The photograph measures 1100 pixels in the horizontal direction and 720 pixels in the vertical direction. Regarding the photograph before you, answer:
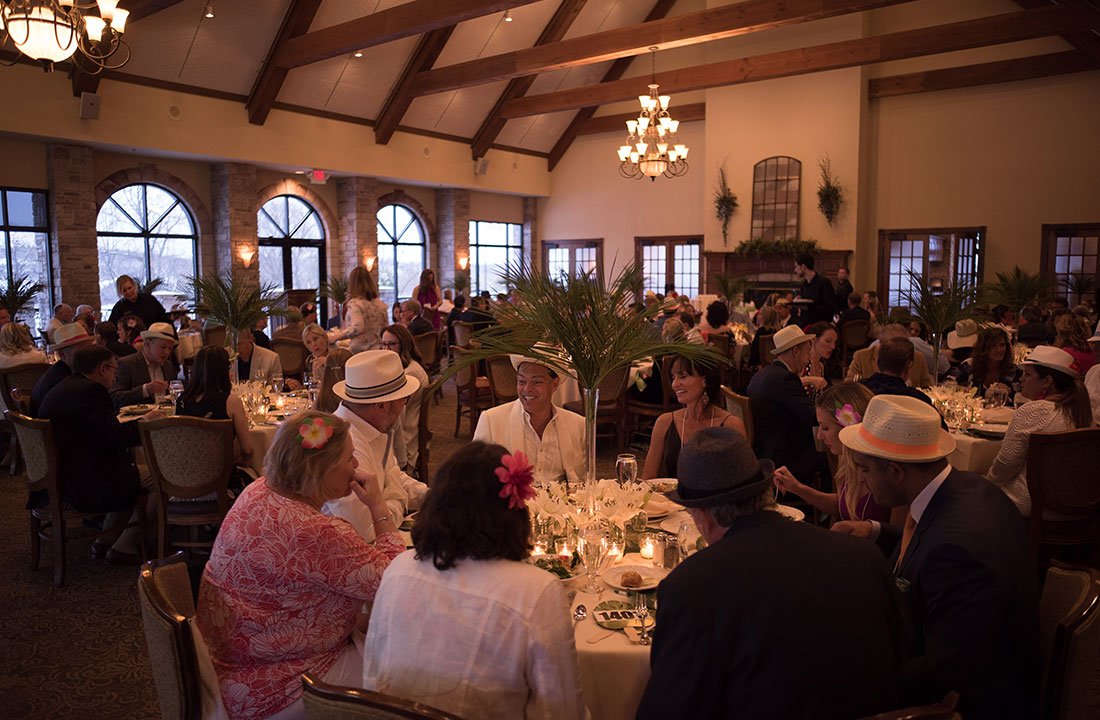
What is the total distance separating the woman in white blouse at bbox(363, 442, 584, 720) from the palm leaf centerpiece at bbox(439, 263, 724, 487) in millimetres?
1145

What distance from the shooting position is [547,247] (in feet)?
65.8

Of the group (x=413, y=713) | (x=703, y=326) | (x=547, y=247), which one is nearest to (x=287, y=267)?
(x=547, y=247)

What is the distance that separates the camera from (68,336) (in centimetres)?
582

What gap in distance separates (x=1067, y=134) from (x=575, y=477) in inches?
523

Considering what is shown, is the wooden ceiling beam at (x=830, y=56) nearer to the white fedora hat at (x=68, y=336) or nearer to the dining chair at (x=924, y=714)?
the white fedora hat at (x=68, y=336)

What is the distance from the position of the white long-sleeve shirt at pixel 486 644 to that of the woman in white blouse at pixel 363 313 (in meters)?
5.84

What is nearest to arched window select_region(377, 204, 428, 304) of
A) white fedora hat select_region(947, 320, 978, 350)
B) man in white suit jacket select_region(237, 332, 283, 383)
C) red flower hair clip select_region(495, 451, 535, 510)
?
man in white suit jacket select_region(237, 332, 283, 383)

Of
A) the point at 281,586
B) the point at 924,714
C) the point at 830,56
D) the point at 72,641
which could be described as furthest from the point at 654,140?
the point at 924,714

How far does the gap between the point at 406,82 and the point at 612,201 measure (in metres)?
5.89

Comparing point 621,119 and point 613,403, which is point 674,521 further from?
point 621,119

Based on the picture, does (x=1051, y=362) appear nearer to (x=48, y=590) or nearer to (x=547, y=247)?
(x=48, y=590)

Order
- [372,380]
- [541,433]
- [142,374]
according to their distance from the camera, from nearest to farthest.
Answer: [372,380], [541,433], [142,374]

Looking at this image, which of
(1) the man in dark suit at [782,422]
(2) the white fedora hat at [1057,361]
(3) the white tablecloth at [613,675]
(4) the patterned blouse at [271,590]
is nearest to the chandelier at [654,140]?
(1) the man in dark suit at [782,422]

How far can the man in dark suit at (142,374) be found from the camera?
581 cm
